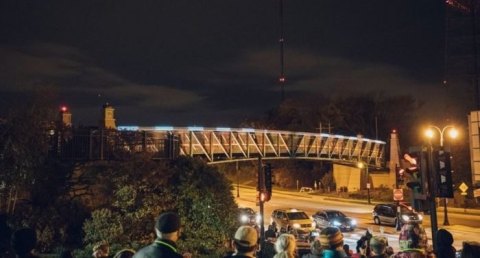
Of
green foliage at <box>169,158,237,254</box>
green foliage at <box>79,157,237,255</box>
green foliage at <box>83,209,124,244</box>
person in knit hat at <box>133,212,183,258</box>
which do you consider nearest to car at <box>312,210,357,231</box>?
green foliage at <box>169,158,237,254</box>

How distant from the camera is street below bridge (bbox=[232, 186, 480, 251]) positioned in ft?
109

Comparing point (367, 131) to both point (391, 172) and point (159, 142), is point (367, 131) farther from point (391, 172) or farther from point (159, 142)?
point (159, 142)

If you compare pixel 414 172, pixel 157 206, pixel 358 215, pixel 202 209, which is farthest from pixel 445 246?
pixel 358 215

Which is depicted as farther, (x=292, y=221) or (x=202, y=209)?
(x=292, y=221)

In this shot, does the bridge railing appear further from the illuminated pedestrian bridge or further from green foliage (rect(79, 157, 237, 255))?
green foliage (rect(79, 157, 237, 255))

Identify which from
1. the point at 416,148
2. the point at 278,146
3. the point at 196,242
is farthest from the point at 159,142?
the point at 278,146

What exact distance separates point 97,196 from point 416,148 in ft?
49.2

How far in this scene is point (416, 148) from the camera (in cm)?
1317

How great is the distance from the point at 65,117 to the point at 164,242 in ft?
72.1

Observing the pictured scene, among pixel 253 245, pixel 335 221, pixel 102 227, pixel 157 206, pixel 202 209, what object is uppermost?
pixel 253 245

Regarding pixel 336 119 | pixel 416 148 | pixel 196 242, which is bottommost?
pixel 196 242

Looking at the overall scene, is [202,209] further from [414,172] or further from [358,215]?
[358,215]

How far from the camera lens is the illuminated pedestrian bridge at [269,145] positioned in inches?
2207

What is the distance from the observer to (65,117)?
25719 millimetres
